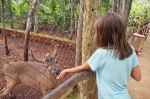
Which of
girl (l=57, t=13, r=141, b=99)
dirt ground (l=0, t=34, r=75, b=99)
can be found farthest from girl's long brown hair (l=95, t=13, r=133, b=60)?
dirt ground (l=0, t=34, r=75, b=99)

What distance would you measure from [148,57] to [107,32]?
510cm

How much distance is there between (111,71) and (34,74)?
2.31m

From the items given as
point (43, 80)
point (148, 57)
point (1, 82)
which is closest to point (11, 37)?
point (1, 82)

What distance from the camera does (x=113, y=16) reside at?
5.29 feet

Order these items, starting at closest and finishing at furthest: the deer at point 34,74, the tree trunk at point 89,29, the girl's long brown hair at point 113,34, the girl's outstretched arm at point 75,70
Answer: the girl's long brown hair at point 113,34
the girl's outstretched arm at point 75,70
the tree trunk at point 89,29
the deer at point 34,74

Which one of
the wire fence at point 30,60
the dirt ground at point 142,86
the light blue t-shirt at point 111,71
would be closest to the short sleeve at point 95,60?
the light blue t-shirt at point 111,71

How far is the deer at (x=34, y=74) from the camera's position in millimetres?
3562

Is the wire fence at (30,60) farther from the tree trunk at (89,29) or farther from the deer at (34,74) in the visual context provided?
the tree trunk at (89,29)

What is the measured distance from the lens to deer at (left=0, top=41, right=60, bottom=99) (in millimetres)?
3562

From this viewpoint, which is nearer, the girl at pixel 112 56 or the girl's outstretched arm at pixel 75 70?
the girl at pixel 112 56

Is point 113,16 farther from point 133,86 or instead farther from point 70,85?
point 133,86

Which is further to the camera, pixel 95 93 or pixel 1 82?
pixel 1 82

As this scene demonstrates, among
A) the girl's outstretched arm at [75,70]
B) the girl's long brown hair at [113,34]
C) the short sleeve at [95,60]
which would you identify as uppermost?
the girl's long brown hair at [113,34]

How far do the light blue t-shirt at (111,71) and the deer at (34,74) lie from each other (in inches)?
72.0
